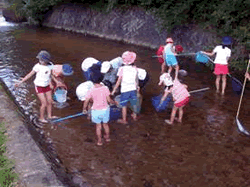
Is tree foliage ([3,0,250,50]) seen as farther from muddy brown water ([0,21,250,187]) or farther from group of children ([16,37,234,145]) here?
group of children ([16,37,234,145])

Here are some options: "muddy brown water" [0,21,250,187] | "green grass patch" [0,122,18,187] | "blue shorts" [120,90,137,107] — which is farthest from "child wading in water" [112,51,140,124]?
"green grass patch" [0,122,18,187]

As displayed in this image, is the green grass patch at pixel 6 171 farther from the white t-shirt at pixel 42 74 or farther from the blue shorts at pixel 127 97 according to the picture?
the blue shorts at pixel 127 97

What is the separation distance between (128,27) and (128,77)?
8835mm

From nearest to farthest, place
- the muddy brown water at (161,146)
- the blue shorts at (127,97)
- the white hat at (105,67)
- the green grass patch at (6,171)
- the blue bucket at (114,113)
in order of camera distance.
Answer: the green grass patch at (6,171), the muddy brown water at (161,146), the blue shorts at (127,97), the blue bucket at (114,113), the white hat at (105,67)

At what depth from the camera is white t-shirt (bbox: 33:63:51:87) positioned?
5.04 m

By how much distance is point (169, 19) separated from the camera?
1061 cm

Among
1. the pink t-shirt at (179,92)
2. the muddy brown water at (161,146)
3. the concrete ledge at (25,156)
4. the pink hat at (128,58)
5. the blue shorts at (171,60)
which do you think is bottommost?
the muddy brown water at (161,146)

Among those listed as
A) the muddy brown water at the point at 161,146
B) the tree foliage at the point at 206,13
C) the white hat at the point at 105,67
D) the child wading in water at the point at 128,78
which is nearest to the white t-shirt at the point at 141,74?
the child wading in water at the point at 128,78

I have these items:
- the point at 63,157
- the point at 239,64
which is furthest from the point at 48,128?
the point at 239,64

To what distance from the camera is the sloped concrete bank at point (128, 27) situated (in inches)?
402

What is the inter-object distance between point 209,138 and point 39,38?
12.8 meters

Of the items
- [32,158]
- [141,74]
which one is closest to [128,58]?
[141,74]

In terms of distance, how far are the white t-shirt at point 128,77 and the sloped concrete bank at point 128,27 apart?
17.4ft

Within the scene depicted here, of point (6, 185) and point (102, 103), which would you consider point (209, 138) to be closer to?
point (102, 103)
